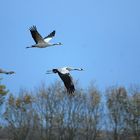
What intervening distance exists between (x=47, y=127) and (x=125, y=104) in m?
8.74

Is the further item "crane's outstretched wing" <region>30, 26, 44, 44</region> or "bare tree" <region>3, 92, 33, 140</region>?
"bare tree" <region>3, 92, 33, 140</region>

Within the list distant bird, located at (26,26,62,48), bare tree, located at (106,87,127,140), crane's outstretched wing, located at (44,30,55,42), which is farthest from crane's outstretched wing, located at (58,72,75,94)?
bare tree, located at (106,87,127,140)

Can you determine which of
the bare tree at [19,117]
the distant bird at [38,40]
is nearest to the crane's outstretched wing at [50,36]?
the distant bird at [38,40]

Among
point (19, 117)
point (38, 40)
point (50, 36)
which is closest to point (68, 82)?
point (38, 40)

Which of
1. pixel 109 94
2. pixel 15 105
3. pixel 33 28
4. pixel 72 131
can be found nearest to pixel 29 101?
pixel 15 105

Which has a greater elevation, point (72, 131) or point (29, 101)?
point (29, 101)

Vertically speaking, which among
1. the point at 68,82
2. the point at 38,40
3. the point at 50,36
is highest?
the point at 50,36

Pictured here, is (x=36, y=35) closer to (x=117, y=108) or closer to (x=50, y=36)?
(x=50, y=36)

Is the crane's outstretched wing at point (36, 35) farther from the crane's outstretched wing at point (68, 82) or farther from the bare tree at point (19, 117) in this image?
the bare tree at point (19, 117)

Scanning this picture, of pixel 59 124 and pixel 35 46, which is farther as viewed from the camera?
pixel 59 124

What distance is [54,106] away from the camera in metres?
48.5

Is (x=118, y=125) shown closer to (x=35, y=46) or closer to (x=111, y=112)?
(x=111, y=112)

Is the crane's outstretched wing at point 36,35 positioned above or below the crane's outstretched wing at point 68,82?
above

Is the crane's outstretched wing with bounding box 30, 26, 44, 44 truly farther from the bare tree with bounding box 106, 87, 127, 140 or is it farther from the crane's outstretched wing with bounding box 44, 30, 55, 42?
the bare tree with bounding box 106, 87, 127, 140
